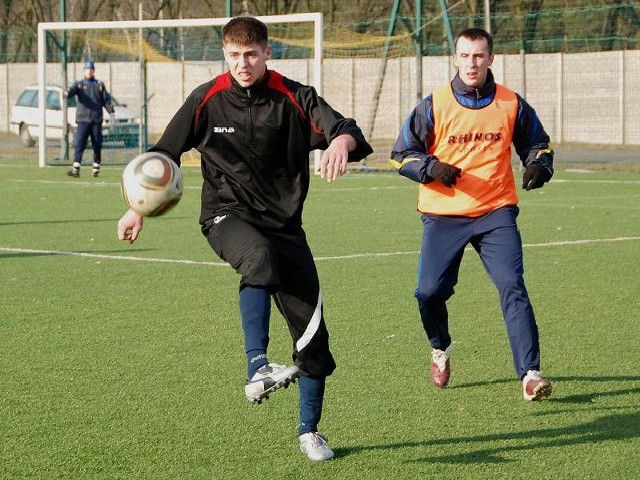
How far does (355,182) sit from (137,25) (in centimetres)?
567

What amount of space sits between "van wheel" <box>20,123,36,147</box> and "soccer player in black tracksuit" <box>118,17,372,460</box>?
98.9 ft

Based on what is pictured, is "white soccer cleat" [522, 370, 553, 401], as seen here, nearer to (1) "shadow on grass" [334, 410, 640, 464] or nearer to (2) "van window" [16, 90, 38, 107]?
(1) "shadow on grass" [334, 410, 640, 464]

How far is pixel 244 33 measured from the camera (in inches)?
207

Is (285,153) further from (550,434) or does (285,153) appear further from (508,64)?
(508,64)

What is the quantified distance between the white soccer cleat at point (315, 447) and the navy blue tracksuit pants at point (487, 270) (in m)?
1.42

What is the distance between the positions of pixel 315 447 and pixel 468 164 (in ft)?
6.85

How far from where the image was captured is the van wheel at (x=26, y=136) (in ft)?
114

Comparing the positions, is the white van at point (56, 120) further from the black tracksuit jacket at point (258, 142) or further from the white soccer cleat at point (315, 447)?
the white soccer cleat at point (315, 447)

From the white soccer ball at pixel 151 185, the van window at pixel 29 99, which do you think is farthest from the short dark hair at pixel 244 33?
the van window at pixel 29 99

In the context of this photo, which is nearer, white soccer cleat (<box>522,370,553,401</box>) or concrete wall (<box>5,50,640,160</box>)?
white soccer cleat (<box>522,370,553,401</box>)

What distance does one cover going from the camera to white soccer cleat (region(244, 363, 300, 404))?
4.97 metres

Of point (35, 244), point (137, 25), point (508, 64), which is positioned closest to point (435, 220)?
point (35, 244)

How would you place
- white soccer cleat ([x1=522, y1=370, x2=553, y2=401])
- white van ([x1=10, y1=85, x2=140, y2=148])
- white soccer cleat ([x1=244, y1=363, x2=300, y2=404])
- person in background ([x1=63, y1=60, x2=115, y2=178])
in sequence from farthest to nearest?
white van ([x1=10, y1=85, x2=140, y2=148]), person in background ([x1=63, y1=60, x2=115, y2=178]), white soccer cleat ([x1=522, y1=370, x2=553, y2=401]), white soccer cleat ([x1=244, y1=363, x2=300, y2=404])

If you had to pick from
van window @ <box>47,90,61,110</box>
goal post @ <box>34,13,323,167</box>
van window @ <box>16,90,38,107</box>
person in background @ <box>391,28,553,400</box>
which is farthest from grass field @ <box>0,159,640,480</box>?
van window @ <box>16,90,38,107</box>
